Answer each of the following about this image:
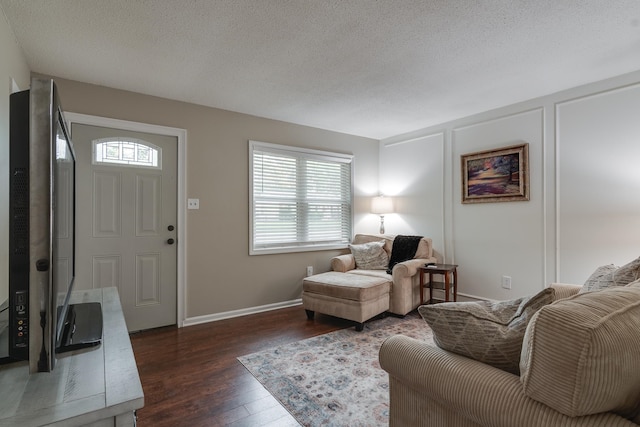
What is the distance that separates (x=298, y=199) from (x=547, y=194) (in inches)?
106

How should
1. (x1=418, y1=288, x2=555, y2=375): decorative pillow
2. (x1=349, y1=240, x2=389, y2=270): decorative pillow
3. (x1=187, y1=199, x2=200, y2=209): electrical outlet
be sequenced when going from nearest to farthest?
(x1=418, y1=288, x2=555, y2=375): decorative pillow → (x1=187, y1=199, x2=200, y2=209): electrical outlet → (x1=349, y1=240, x2=389, y2=270): decorative pillow

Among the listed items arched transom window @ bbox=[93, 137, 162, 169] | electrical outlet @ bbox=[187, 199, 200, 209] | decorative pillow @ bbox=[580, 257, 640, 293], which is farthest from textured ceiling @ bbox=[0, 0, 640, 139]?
decorative pillow @ bbox=[580, 257, 640, 293]

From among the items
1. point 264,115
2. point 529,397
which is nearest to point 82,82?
point 264,115

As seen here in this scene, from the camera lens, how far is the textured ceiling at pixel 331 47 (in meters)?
1.90

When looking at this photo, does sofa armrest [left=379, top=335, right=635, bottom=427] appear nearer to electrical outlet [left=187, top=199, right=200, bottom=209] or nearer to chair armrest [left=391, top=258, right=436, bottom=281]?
chair armrest [left=391, top=258, right=436, bottom=281]

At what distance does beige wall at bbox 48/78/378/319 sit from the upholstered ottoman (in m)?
0.63

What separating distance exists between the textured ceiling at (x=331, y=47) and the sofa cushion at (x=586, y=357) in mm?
1763

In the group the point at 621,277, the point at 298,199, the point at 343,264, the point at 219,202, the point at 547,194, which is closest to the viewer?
the point at 621,277

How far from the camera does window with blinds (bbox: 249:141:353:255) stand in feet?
12.7

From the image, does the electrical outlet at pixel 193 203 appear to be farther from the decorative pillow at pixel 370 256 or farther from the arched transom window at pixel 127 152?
the decorative pillow at pixel 370 256

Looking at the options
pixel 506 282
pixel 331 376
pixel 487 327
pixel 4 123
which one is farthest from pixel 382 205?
pixel 4 123

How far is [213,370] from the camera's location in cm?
236

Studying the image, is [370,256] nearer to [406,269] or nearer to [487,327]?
[406,269]

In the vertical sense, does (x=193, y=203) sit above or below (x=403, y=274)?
above
